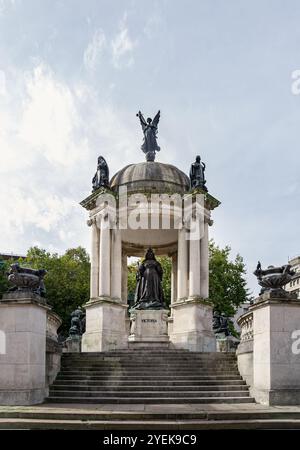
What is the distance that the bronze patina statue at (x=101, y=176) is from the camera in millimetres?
24273

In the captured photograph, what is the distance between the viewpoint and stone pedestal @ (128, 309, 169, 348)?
22.6 metres

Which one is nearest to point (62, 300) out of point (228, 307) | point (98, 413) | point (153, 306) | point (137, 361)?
point (228, 307)

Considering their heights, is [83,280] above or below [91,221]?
below

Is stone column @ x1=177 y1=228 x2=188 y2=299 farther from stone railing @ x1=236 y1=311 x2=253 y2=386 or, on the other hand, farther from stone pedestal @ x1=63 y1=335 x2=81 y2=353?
stone railing @ x1=236 y1=311 x2=253 y2=386

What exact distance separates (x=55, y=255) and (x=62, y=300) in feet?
19.6

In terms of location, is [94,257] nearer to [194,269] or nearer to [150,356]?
[194,269]

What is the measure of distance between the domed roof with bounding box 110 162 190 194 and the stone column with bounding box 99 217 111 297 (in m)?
2.29

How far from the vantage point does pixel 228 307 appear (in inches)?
1603

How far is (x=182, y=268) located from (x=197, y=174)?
4.73m

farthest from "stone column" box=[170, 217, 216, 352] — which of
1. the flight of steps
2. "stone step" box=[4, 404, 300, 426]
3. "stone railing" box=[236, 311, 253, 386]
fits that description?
"stone step" box=[4, 404, 300, 426]

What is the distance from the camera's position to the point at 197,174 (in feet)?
80.2

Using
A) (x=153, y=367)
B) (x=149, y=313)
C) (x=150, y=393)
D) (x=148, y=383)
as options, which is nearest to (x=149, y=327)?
(x=149, y=313)

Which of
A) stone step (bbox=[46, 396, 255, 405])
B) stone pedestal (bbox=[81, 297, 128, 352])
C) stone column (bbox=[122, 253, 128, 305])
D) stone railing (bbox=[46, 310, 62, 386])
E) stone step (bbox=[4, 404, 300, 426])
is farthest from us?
stone column (bbox=[122, 253, 128, 305])

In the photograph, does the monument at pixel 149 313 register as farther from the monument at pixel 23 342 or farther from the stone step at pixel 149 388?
the monument at pixel 23 342
